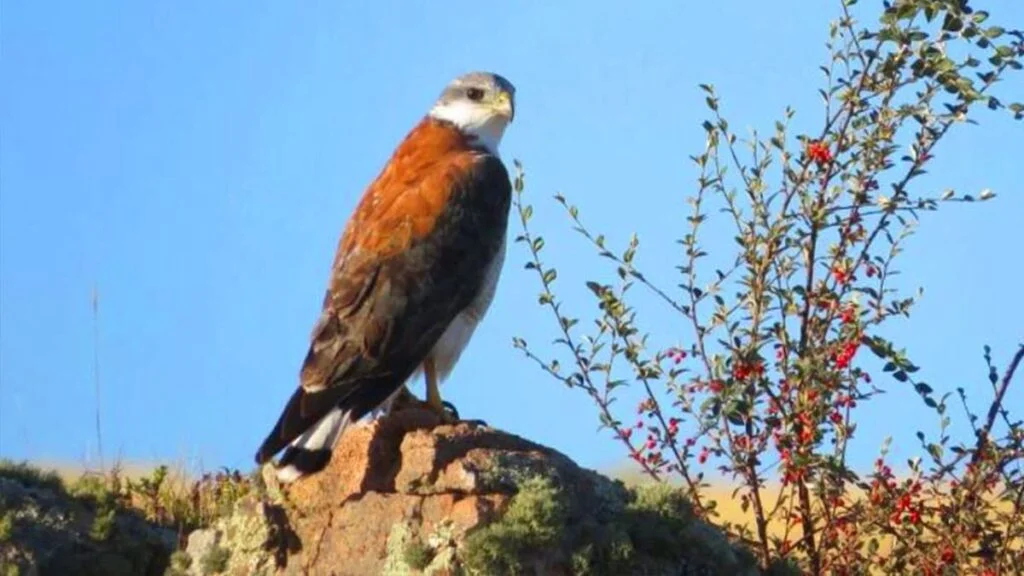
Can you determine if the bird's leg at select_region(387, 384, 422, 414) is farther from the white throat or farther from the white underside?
the white throat

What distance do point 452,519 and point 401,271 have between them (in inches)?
65.8

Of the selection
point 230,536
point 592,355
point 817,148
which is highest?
point 817,148

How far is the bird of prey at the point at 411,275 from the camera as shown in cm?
734

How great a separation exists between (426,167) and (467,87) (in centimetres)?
59

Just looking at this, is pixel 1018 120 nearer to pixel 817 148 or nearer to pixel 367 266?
pixel 817 148

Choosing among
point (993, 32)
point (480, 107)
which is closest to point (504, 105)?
point (480, 107)

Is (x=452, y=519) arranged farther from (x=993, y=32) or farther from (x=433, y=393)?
(x=993, y=32)

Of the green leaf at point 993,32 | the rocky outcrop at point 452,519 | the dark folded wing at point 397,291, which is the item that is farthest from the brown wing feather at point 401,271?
the green leaf at point 993,32

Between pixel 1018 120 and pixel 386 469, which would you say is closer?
pixel 386 469

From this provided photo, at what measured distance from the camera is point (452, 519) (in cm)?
664

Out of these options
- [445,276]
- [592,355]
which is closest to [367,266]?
[445,276]

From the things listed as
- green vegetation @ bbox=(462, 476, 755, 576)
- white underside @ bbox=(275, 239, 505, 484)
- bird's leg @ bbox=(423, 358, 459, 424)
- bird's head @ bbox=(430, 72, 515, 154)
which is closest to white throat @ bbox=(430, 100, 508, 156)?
bird's head @ bbox=(430, 72, 515, 154)

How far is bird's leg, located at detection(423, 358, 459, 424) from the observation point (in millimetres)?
7906

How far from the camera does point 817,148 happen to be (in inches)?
329
